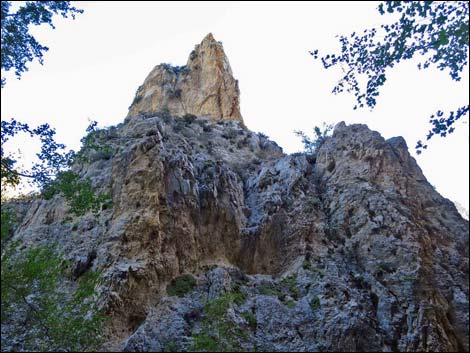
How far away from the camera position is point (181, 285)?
72.5ft

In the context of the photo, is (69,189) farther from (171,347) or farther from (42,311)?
(171,347)

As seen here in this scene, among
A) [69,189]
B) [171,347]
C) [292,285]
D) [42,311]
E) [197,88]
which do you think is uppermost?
[197,88]

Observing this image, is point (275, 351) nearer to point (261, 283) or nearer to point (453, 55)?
point (261, 283)

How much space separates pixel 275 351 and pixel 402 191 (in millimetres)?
14545

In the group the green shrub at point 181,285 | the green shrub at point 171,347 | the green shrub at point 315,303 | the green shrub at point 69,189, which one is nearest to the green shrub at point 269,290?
the green shrub at point 315,303

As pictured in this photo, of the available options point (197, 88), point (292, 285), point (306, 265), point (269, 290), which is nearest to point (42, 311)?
point (269, 290)

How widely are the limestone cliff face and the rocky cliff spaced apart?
16.9 meters

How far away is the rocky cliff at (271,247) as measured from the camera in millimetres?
19156

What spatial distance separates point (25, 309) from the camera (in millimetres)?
17969

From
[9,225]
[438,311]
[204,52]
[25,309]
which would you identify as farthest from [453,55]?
[204,52]

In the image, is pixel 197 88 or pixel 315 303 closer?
pixel 315 303

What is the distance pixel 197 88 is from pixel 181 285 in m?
35.8

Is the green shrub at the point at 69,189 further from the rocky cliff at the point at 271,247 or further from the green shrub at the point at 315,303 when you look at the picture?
the green shrub at the point at 315,303

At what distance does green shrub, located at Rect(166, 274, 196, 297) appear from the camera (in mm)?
21591
